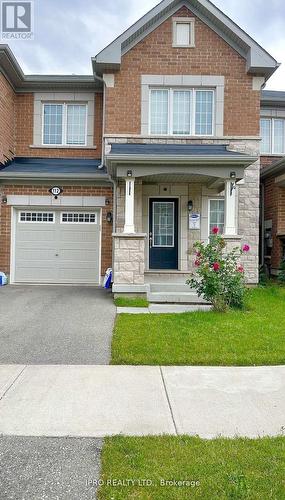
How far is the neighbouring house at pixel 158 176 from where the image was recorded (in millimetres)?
11977

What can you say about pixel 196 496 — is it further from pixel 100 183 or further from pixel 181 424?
pixel 100 183

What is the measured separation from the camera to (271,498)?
2600mm

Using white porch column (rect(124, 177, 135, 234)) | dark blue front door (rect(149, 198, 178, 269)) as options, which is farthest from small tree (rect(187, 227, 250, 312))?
dark blue front door (rect(149, 198, 178, 269))

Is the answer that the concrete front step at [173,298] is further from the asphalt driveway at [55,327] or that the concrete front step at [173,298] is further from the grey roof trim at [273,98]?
the grey roof trim at [273,98]

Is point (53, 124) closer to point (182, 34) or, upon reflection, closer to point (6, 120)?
point (6, 120)

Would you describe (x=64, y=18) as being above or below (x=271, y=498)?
above

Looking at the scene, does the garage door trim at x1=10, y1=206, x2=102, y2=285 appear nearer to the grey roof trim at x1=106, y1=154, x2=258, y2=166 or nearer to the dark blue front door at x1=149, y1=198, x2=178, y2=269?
the dark blue front door at x1=149, y1=198, x2=178, y2=269

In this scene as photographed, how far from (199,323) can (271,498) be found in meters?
4.62

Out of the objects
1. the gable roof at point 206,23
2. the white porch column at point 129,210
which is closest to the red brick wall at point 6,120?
the gable roof at point 206,23

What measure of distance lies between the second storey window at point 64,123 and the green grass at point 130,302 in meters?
6.74

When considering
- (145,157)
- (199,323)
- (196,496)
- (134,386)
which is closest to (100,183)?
(145,157)

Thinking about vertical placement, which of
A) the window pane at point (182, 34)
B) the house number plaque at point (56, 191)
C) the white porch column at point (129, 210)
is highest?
the window pane at point (182, 34)

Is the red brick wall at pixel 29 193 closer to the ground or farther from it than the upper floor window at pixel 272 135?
closer to the ground

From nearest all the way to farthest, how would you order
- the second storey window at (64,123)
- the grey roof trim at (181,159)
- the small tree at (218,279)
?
the small tree at (218,279), the grey roof trim at (181,159), the second storey window at (64,123)
